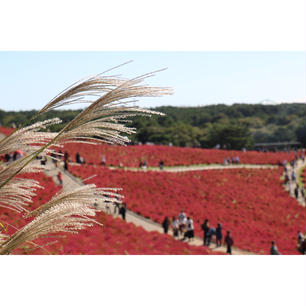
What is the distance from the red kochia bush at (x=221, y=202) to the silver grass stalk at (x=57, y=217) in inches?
425

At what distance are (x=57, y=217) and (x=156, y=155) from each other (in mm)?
22187

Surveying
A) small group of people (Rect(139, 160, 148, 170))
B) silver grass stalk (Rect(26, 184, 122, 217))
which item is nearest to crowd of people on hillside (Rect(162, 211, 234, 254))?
small group of people (Rect(139, 160, 148, 170))

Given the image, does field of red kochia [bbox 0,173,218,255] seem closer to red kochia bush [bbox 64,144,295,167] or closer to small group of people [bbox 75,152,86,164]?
small group of people [bbox 75,152,86,164]

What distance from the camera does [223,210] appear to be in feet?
53.3

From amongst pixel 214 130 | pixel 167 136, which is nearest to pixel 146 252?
pixel 167 136

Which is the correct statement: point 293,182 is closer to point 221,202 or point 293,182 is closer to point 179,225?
point 221,202

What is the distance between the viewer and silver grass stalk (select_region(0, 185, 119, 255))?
4.81ft

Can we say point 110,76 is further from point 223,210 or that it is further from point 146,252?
point 223,210

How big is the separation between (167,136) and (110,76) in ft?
122

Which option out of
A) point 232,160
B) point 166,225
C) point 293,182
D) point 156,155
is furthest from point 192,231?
point 232,160

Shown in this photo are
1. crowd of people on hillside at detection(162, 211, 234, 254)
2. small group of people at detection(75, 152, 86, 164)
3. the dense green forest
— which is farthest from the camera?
the dense green forest

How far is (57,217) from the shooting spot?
1541 millimetres

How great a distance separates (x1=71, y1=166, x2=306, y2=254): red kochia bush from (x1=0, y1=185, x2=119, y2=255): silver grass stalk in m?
10.8

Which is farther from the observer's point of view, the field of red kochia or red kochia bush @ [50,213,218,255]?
red kochia bush @ [50,213,218,255]
